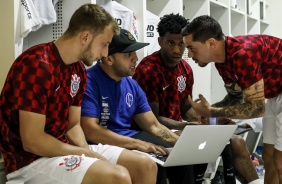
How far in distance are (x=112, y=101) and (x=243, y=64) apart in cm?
68

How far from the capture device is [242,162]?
2.59 metres

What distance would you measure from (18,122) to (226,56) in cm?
111

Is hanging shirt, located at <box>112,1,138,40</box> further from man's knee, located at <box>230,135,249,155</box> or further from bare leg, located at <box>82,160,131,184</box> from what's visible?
bare leg, located at <box>82,160,131,184</box>

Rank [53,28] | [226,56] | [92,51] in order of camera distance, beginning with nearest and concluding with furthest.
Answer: [92,51] < [226,56] < [53,28]

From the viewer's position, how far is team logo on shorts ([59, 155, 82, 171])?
1662 millimetres

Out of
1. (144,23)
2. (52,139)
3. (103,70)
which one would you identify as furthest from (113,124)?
(144,23)

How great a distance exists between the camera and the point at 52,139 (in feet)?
5.64

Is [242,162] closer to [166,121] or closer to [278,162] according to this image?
[278,162]

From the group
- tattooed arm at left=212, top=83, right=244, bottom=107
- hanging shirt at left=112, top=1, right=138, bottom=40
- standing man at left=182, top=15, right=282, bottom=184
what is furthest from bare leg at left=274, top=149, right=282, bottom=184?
hanging shirt at left=112, top=1, right=138, bottom=40

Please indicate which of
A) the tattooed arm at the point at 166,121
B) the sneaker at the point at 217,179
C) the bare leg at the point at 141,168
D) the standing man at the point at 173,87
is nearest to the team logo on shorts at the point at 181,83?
the standing man at the point at 173,87

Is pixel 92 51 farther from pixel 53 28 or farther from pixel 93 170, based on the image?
pixel 53 28

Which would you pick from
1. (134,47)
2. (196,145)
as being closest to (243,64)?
(196,145)

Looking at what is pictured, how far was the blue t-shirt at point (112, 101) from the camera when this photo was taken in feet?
7.45

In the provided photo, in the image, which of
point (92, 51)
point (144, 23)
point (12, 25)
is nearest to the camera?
point (92, 51)
